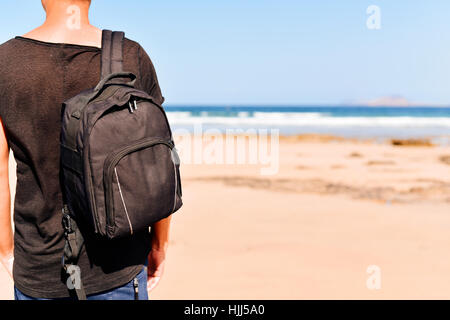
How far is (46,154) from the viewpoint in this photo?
1.52m

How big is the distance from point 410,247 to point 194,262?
2.68 meters

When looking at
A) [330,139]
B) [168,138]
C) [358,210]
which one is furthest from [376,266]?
[330,139]

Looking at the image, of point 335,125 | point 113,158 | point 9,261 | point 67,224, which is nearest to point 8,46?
point 113,158

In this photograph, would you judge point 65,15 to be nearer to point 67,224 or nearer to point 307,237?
point 67,224

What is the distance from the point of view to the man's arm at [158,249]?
71.3 inches

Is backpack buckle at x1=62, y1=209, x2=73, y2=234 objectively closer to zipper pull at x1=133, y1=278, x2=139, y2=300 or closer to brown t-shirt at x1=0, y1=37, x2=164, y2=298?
brown t-shirt at x1=0, y1=37, x2=164, y2=298

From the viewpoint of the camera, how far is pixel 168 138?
1515 millimetres

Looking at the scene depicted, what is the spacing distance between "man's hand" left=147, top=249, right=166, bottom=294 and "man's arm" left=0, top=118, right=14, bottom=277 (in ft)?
1.93

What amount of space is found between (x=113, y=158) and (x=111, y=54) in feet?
1.26

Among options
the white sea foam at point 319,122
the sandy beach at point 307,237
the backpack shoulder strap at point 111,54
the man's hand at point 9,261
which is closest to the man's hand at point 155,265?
the man's hand at point 9,261

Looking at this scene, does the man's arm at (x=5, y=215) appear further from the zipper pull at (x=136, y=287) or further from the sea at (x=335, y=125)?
the sea at (x=335, y=125)

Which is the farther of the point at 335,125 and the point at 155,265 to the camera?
the point at 335,125

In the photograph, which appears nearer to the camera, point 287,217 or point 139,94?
point 139,94

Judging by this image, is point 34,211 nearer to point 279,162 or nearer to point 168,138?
point 168,138
